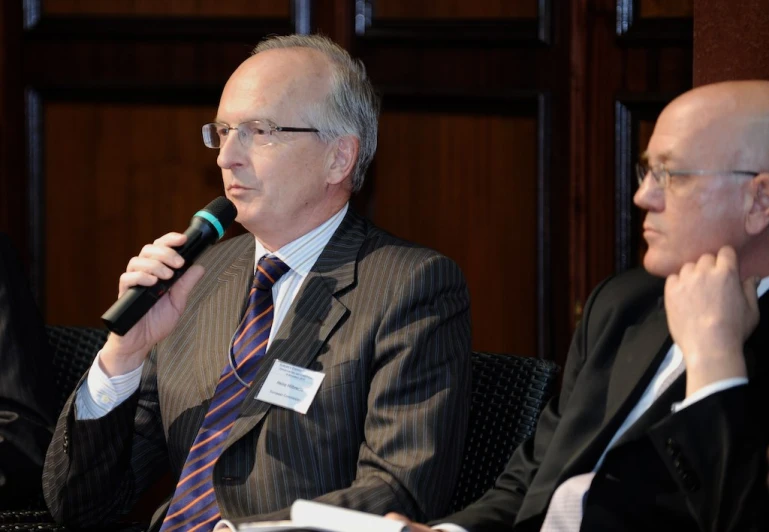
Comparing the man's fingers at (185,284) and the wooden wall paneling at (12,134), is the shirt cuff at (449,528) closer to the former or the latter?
the man's fingers at (185,284)

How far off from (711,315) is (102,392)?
1284 millimetres

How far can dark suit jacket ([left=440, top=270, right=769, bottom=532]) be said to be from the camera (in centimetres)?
174

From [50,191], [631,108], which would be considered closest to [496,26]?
[631,108]

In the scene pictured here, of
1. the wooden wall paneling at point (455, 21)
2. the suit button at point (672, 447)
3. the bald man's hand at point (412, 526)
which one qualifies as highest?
the wooden wall paneling at point (455, 21)

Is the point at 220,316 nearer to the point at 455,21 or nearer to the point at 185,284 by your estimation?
the point at 185,284

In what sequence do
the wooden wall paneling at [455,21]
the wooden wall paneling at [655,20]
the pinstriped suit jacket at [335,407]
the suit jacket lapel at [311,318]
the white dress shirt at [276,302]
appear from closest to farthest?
the pinstriped suit jacket at [335,407], the suit jacket lapel at [311,318], the white dress shirt at [276,302], the wooden wall paneling at [655,20], the wooden wall paneling at [455,21]

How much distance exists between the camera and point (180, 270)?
2.16m

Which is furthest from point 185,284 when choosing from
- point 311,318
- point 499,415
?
point 499,415

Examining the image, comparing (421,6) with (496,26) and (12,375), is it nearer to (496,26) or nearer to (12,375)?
(496,26)

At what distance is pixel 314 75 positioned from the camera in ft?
8.36

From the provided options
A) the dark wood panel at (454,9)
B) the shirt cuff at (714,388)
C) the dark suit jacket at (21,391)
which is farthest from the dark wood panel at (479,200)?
the shirt cuff at (714,388)

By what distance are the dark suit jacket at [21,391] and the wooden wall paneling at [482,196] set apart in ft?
3.55

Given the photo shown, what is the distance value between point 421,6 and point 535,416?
141cm

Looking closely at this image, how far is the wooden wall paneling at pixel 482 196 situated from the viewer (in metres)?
3.25
